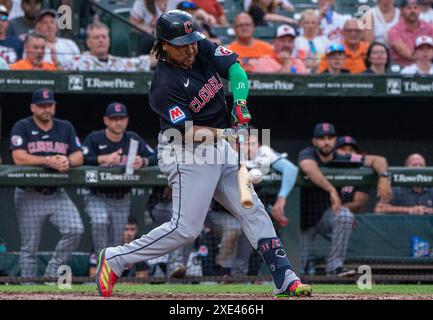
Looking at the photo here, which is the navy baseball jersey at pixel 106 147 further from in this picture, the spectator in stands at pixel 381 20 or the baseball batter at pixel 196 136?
the baseball batter at pixel 196 136

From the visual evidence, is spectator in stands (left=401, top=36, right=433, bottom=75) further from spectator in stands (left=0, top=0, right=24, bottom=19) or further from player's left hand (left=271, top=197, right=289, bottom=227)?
spectator in stands (left=0, top=0, right=24, bottom=19)

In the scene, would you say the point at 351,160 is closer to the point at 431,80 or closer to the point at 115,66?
the point at 431,80

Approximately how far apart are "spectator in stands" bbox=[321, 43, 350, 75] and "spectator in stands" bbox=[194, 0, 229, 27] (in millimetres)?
1422

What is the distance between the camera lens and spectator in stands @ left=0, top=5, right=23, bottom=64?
9.40 metres

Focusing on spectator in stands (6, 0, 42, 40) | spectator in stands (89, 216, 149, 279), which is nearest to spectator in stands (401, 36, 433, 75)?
spectator in stands (89, 216, 149, 279)

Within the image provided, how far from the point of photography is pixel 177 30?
5.52 metres

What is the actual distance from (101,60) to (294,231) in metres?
2.60

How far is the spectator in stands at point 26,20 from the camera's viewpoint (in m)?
9.77

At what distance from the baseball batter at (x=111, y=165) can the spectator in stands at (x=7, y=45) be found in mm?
1255

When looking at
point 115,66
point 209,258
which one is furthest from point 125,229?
point 115,66

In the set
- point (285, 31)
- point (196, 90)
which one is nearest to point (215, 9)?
point (285, 31)

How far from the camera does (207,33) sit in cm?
993

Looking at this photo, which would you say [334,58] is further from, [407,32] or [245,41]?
[407,32]
